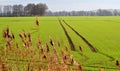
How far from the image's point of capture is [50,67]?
5469mm

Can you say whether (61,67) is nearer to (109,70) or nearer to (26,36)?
(26,36)

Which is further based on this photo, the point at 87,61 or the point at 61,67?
the point at 87,61

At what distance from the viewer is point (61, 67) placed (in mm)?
5344

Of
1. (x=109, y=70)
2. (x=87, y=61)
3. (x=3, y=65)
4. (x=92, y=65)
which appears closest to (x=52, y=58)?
(x=3, y=65)

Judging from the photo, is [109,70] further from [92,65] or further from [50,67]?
[50,67]

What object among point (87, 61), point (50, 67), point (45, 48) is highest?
point (45, 48)

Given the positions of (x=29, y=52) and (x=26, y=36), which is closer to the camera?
(x=26, y=36)

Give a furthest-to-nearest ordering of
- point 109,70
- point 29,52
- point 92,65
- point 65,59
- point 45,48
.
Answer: point 92,65, point 109,70, point 29,52, point 45,48, point 65,59

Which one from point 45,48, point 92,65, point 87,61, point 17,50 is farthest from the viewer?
point 87,61

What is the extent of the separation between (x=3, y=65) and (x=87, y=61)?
50.6 ft

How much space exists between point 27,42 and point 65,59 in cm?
94

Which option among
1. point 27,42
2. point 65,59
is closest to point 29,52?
point 27,42

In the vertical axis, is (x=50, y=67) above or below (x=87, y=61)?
above

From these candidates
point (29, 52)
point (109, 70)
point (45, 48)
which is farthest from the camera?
point (109, 70)
